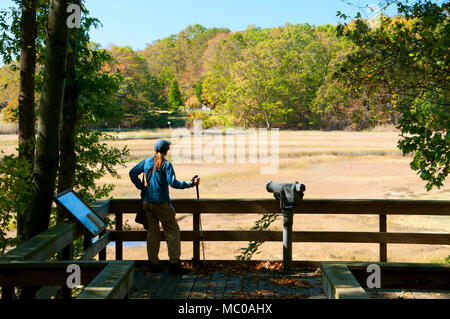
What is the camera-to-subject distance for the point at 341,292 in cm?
290

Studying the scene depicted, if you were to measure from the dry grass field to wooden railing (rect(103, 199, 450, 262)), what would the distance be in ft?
24.3

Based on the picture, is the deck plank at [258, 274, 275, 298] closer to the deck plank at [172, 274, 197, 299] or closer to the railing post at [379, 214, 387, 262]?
the deck plank at [172, 274, 197, 299]

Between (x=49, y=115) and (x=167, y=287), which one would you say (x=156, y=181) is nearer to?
(x=167, y=287)

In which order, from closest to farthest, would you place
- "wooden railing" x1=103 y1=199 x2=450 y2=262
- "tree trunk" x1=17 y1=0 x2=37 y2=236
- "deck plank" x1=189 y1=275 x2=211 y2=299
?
"deck plank" x1=189 y1=275 x2=211 y2=299
"wooden railing" x1=103 y1=199 x2=450 y2=262
"tree trunk" x1=17 y1=0 x2=37 y2=236

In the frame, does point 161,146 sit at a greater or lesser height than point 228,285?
greater

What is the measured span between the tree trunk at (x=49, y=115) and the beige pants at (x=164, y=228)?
121cm

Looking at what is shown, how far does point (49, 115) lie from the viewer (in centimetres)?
621

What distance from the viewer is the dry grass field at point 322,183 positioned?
20.7m

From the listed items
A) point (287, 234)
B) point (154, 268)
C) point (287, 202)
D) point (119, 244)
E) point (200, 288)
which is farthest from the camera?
point (119, 244)

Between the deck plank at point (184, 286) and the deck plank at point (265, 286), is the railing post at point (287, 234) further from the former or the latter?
the deck plank at point (184, 286)

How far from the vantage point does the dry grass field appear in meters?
20.7

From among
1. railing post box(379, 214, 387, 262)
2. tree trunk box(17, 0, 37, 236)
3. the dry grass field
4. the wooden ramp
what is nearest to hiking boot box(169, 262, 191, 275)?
the wooden ramp

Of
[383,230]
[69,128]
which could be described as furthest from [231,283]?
[69,128]

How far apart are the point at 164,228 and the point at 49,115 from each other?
6.26 feet
